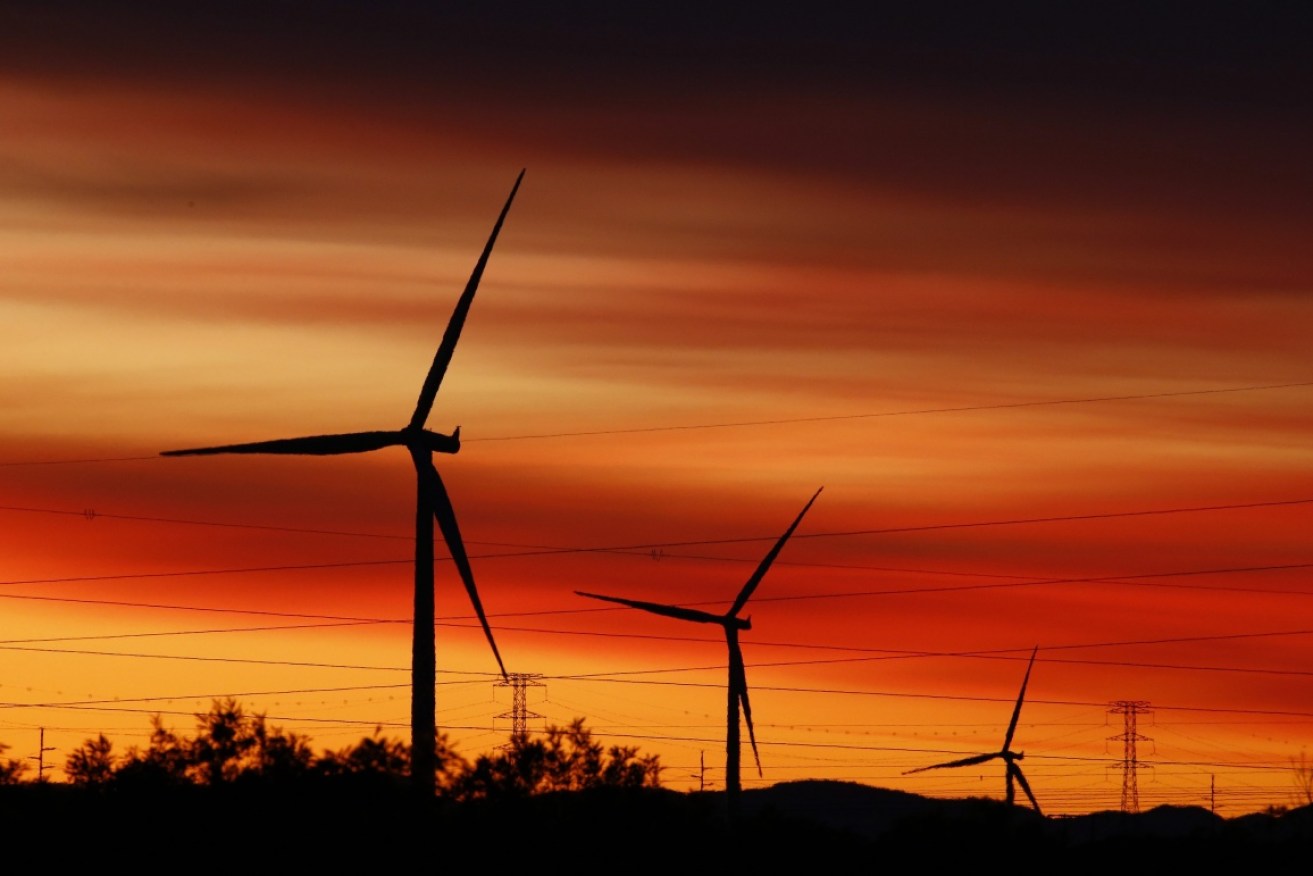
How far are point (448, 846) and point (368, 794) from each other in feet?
12.7

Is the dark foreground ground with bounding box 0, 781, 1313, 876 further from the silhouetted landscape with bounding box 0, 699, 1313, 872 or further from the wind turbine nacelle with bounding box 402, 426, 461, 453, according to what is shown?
the wind turbine nacelle with bounding box 402, 426, 461, 453

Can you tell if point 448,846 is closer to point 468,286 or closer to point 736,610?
point 468,286

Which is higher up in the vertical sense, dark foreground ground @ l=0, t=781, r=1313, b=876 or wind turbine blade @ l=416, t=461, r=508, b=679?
wind turbine blade @ l=416, t=461, r=508, b=679

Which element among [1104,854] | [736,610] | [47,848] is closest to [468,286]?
[47,848]

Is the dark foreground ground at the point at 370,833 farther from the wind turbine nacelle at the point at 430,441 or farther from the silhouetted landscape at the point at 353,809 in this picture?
the wind turbine nacelle at the point at 430,441

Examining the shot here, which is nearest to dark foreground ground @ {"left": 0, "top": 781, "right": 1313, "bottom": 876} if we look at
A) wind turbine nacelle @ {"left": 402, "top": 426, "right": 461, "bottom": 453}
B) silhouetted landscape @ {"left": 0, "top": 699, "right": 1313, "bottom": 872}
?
silhouetted landscape @ {"left": 0, "top": 699, "right": 1313, "bottom": 872}

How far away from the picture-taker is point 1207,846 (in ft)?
411

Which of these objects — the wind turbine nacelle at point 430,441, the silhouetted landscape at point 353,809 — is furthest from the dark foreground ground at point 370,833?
the wind turbine nacelle at point 430,441

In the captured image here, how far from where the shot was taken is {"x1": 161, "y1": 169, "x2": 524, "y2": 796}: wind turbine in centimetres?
9938

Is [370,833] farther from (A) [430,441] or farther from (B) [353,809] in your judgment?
(A) [430,441]

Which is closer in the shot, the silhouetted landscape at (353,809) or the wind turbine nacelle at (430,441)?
the silhouetted landscape at (353,809)

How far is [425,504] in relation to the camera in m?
114

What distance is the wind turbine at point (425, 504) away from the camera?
99375 mm

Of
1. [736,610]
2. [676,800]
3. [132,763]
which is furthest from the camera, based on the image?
[736,610]
